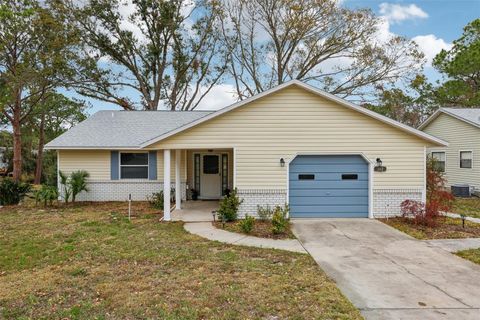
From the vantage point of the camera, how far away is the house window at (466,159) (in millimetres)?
16125

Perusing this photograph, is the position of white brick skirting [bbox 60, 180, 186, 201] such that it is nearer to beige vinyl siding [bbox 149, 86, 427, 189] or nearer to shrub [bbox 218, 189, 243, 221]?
beige vinyl siding [bbox 149, 86, 427, 189]

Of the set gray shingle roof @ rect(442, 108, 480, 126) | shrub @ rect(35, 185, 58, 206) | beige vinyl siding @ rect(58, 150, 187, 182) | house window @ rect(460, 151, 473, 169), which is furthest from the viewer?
house window @ rect(460, 151, 473, 169)

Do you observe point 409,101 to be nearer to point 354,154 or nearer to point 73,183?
point 354,154

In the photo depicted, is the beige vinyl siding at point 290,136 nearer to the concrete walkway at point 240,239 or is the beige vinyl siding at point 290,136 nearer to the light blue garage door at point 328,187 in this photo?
the light blue garage door at point 328,187

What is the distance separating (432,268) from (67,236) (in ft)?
28.0

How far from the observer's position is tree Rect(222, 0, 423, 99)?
71.5ft

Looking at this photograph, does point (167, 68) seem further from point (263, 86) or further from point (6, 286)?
point (6, 286)

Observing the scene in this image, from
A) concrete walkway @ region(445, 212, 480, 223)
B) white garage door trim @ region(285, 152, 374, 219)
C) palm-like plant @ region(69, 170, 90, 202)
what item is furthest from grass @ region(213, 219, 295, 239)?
palm-like plant @ region(69, 170, 90, 202)

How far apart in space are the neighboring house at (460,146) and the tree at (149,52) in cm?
1696

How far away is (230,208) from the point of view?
32.0 feet

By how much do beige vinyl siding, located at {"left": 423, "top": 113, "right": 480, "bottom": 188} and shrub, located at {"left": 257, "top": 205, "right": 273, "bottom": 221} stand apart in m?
10.9

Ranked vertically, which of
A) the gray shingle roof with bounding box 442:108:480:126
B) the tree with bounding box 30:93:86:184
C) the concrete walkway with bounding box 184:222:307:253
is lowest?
the concrete walkway with bounding box 184:222:307:253

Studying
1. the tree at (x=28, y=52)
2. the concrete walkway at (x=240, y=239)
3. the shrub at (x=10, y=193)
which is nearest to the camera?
the concrete walkway at (x=240, y=239)

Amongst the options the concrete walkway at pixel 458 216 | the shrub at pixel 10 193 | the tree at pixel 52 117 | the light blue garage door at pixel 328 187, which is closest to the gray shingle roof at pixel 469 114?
the concrete walkway at pixel 458 216
